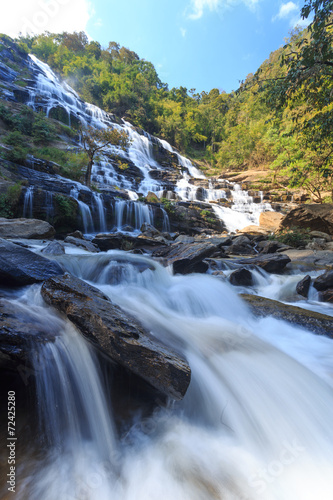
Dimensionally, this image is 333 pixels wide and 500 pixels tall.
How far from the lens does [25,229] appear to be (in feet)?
23.0

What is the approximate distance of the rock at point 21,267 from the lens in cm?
275

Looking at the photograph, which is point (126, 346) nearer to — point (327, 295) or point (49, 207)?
point (327, 295)

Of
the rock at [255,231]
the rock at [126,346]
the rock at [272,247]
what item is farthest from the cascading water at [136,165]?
the rock at [126,346]

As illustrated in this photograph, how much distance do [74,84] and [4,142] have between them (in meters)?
33.3

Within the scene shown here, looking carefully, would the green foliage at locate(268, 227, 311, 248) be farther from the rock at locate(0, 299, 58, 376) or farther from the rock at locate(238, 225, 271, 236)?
the rock at locate(0, 299, 58, 376)

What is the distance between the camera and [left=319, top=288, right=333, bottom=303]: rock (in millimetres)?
4605

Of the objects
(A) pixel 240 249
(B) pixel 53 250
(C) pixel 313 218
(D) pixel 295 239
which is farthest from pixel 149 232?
(C) pixel 313 218

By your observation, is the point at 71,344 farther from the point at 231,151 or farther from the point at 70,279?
the point at 231,151

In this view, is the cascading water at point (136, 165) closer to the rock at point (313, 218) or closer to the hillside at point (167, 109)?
the hillside at point (167, 109)

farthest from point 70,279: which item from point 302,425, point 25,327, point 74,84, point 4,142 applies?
point 74,84

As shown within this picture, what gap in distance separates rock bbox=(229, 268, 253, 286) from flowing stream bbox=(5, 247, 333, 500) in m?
2.71

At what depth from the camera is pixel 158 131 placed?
123ft

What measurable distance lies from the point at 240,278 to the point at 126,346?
452 cm

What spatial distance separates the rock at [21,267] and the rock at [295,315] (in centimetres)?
354
